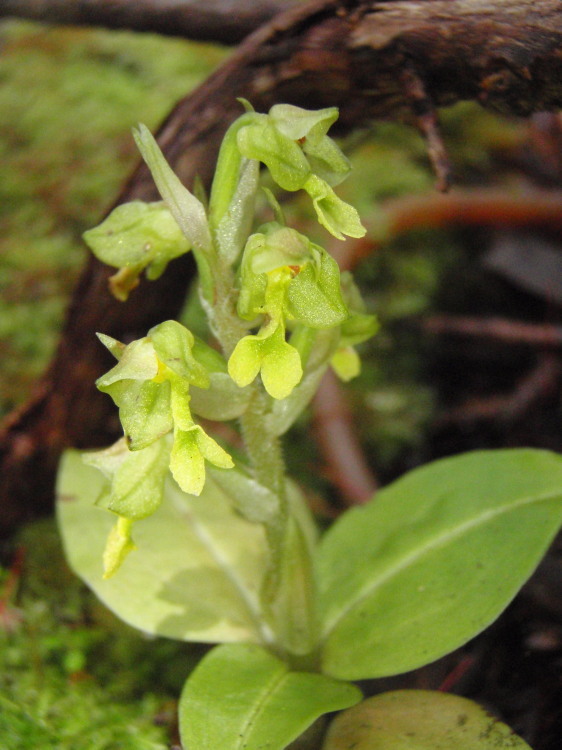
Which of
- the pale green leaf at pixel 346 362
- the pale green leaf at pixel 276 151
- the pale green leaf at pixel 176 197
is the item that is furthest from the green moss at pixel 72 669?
the pale green leaf at pixel 276 151

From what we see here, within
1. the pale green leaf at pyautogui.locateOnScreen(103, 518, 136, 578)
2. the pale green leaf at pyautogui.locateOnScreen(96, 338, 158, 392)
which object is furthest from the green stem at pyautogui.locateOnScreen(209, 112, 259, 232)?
the pale green leaf at pyautogui.locateOnScreen(103, 518, 136, 578)

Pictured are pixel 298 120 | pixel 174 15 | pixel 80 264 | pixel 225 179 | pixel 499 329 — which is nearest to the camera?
pixel 298 120

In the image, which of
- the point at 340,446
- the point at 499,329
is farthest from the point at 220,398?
the point at 499,329

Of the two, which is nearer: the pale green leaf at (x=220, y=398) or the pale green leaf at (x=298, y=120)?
the pale green leaf at (x=298, y=120)

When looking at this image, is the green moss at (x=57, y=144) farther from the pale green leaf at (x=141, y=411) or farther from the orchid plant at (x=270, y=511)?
the pale green leaf at (x=141, y=411)

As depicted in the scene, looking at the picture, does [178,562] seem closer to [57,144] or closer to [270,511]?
[270,511]

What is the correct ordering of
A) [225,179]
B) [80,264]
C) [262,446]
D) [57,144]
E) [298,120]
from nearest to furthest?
1. [298,120]
2. [225,179]
3. [262,446]
4. [80,264]
5. [57,144]

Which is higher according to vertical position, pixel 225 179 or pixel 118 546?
pixel 225 179
